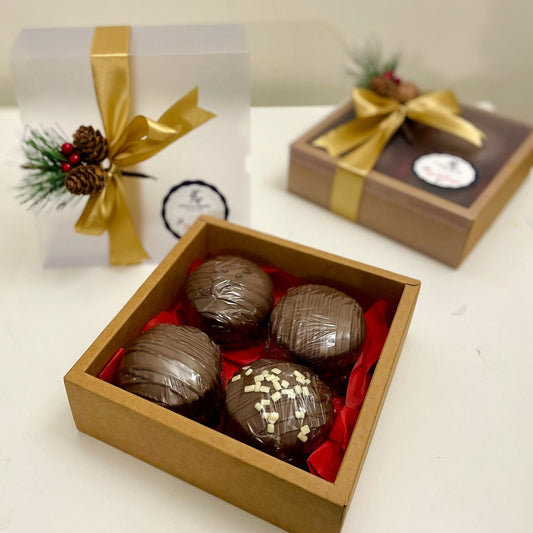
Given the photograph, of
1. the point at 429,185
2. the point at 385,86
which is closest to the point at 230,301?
the point at 429,185

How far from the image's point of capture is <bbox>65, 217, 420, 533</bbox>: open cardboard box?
0.70 m

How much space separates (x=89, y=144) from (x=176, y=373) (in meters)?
0.46

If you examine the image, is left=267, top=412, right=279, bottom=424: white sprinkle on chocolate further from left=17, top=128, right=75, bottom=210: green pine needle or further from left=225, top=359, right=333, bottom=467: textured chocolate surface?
left=17, top=128, right=75, bottom=210: green pine needle

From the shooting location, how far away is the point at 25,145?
3.73 ft

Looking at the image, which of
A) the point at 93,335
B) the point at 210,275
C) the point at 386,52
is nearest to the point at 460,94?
the point at 386,52

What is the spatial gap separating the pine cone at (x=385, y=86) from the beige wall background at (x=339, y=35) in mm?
291

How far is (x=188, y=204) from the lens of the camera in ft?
3.83

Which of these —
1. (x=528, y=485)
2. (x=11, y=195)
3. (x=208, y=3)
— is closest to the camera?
(x=528, y=485)

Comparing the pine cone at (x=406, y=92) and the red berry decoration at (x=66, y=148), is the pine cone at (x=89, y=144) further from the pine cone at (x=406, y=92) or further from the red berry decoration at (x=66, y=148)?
the pine cone at (x=406, y=92)

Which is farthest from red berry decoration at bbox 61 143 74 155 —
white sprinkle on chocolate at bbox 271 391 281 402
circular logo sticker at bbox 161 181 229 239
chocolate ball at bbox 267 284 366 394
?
white sprinkle on chocolate at bbox 271 391 281 402

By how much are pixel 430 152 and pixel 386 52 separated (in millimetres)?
425

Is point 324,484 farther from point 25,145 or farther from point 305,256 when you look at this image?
point 25,145

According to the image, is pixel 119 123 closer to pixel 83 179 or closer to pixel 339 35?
pixel 83 179

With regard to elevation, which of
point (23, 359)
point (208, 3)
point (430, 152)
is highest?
point (208, 3)
